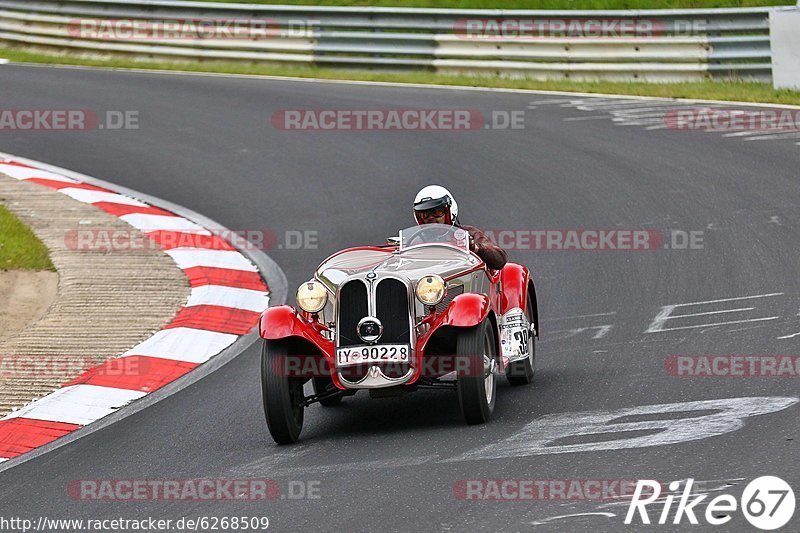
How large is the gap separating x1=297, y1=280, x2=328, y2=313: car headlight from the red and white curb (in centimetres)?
159

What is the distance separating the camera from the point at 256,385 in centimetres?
845

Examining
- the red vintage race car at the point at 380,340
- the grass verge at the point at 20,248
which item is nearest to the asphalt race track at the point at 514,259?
the red vintage race car at the point at 380,340

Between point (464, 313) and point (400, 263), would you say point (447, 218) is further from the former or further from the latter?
point (464, 313)

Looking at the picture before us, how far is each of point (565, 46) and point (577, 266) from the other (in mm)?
8805

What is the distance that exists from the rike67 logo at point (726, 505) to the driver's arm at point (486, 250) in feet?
9.16

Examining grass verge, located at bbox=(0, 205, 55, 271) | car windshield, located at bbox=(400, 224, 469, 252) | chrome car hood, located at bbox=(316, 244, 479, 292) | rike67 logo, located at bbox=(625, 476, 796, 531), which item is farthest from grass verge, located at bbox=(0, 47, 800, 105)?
rike67 logo, located at bbox=(625, 476, 796, 531)

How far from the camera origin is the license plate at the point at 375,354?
23.3ft

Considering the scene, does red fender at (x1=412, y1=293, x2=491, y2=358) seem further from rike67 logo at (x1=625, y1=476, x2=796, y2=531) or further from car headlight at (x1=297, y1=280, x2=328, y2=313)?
rike67 logo at (x1=625, y1=476, x2=796, y2=531)

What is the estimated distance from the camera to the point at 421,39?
2045cm

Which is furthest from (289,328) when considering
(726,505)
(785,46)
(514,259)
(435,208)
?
(785,46)

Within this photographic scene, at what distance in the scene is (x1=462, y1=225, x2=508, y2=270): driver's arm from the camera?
8203 millimetres

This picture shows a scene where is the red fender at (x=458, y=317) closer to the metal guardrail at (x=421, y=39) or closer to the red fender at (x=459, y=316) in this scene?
the red fender at (x=459, y=316)

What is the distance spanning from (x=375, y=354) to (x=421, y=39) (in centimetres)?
1396

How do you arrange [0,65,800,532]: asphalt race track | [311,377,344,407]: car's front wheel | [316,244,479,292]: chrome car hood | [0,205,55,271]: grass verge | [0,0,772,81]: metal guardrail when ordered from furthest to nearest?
[0,0,772,81]: metal guardrail
[0,205,55,271]: grass verge
[311,377,344,407]: car's front wheel
[316,244,479,292]: chrome car hood
[0,65,800,532]: asphalt race track
